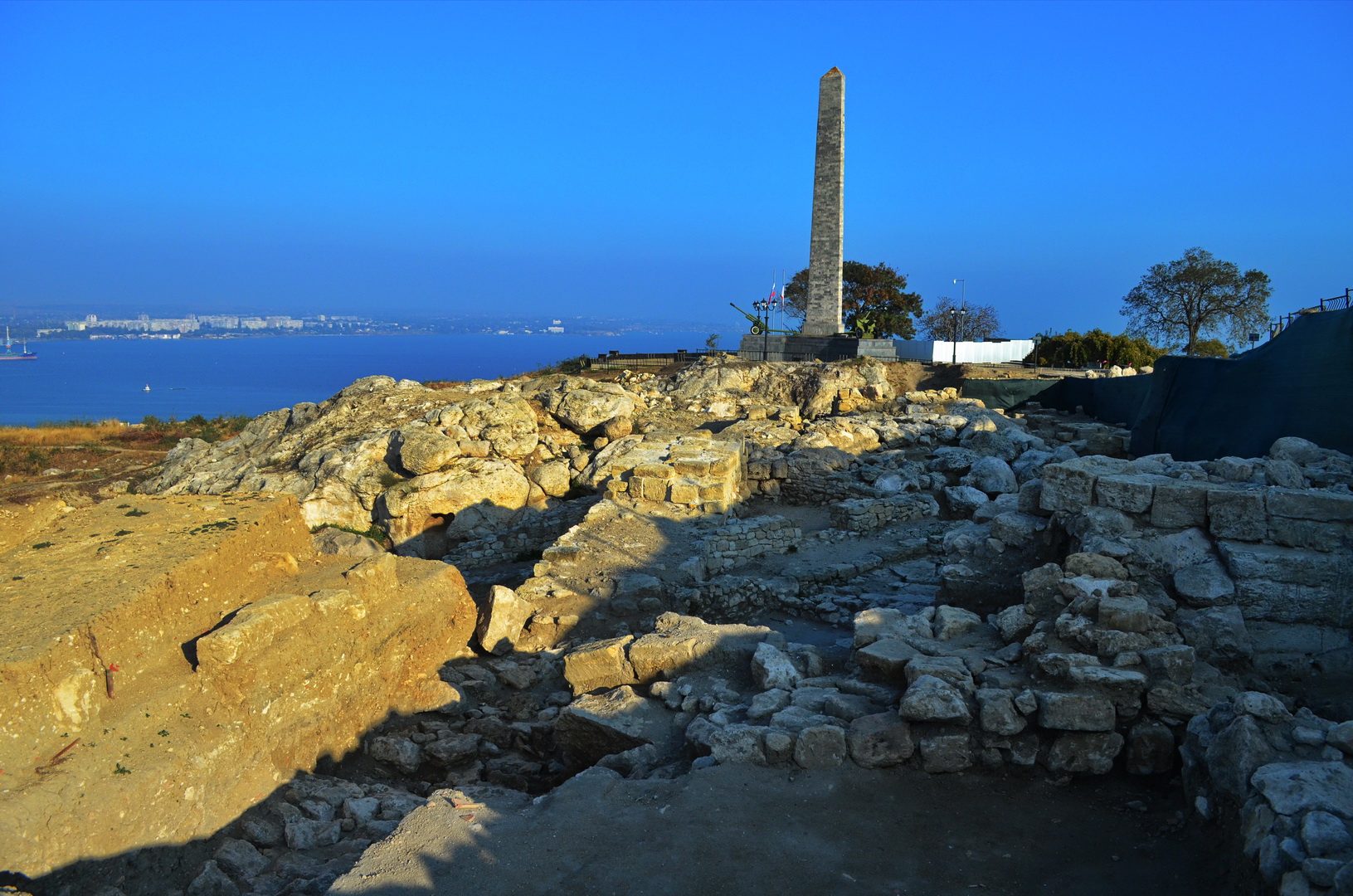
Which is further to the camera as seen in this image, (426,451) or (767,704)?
(426,451)

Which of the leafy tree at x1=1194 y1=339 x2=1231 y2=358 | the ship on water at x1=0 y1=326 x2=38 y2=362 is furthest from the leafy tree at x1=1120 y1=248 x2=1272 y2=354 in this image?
the ship on water at x1=0 y1=326 x2=38 y2=362

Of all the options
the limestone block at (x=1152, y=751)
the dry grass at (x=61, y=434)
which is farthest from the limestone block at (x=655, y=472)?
the dry grass at (x=61, y=434)

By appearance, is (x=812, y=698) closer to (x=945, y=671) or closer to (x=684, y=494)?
(x=945, y=671)

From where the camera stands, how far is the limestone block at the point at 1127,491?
6234 mm

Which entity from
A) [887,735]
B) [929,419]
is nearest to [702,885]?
[887,735]

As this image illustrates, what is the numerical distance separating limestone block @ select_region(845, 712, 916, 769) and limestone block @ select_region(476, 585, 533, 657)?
13.7 feet

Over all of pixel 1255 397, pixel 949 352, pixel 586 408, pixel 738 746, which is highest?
pixel 949 352

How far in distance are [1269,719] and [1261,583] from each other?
6.00ft

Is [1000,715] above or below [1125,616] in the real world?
below

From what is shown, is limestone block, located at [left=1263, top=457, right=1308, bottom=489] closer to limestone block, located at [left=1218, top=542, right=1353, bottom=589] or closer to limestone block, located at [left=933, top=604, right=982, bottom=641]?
limestone block, located at [left=1218, top=542, right=1353, bottom=589]

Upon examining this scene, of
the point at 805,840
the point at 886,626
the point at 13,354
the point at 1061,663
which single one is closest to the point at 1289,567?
the point at 1061,663

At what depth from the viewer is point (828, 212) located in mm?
26141

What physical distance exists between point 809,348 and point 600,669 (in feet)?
70.3

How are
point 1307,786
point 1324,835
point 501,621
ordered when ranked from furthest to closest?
point 501,621
point 1307,786
point 1324,835
